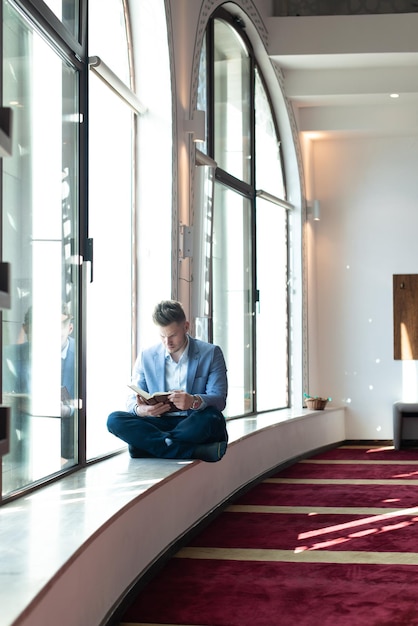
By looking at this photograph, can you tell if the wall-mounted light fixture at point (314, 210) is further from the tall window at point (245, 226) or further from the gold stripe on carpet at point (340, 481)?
the gold stripe on carpet at point (340, 481)

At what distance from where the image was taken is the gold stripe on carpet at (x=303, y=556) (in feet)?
15.7

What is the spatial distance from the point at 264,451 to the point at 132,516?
3.78m

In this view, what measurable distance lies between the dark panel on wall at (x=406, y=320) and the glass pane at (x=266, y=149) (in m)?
1.74

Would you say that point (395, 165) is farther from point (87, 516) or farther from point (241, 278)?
point (87, 516)

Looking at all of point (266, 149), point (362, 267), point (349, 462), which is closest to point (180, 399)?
point (349, 462)

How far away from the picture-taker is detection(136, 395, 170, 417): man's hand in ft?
17.7

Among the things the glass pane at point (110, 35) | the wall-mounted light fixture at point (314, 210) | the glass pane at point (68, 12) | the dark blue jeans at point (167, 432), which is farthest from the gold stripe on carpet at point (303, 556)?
the wall-mounted light fixture at point (314, 210)

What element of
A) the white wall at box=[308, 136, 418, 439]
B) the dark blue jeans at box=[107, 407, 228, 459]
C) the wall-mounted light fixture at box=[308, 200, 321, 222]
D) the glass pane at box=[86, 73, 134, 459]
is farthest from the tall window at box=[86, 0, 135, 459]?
the white wall at box=[308, 136, 418, 439]

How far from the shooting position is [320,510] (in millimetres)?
6273

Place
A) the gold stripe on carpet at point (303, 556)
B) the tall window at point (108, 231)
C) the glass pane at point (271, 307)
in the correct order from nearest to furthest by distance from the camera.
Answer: the gold stripe on carpet at point (303, 556) < the tall window at point (108, 231) < the glass pane at point (271, 307)

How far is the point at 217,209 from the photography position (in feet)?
27.5

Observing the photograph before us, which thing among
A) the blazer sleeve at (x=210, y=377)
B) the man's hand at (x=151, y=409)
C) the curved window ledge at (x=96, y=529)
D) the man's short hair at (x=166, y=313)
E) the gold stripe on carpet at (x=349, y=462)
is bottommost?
the gold stripe on carpet at (x=349, y=462)

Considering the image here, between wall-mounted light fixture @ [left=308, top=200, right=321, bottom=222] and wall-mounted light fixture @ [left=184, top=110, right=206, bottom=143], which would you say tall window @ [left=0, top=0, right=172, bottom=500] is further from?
wall-mounted light fixture @ [left=308, top=200, right=321, bottom=222]

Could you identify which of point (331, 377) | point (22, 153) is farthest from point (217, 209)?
point (22, 153)
